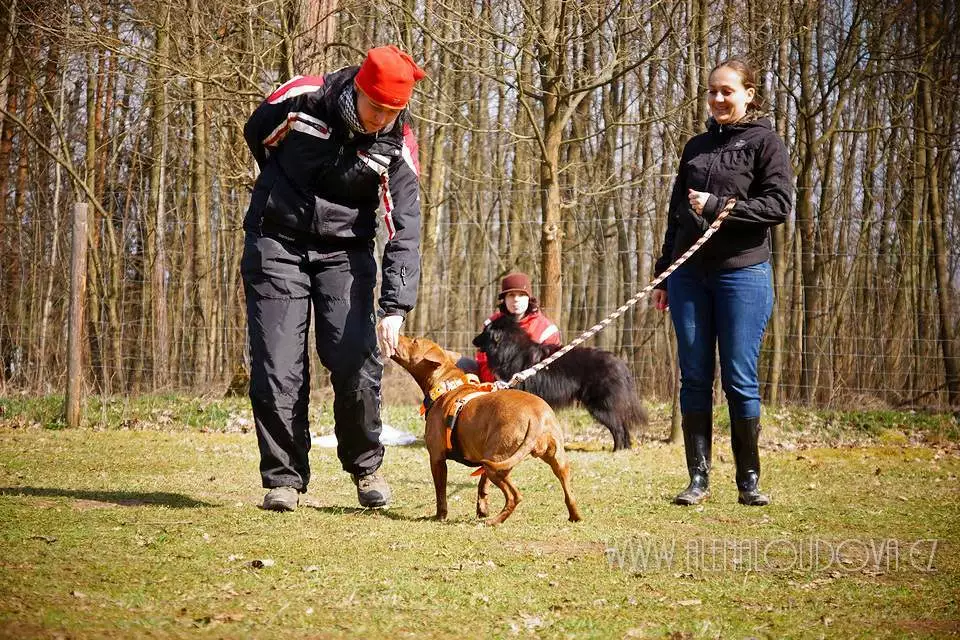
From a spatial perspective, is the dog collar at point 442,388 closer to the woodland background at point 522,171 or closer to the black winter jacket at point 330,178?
the black winter jacket at point 330,178

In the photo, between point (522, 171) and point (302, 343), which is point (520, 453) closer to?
point (302, 343)

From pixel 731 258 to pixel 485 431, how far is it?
1515 mm

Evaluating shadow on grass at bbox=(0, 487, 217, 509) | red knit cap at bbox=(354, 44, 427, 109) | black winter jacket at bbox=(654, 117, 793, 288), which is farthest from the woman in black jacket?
shadow on grass at bbox=(0, 487, 217, 509)

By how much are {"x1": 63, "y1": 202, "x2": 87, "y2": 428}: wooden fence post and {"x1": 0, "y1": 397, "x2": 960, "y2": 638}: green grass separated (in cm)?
164

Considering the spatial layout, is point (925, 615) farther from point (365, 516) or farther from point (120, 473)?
point (120, 473)

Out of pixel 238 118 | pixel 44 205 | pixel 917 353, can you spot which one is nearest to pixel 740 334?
pixel 917 353

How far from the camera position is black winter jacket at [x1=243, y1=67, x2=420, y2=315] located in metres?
4.02

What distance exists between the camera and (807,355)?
1001cm

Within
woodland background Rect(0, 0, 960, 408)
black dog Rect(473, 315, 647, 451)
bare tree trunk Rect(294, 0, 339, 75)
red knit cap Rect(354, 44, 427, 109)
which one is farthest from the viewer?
bare tree trunk Rect(294, 0, 339, 75)

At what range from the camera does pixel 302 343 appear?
14.0ft

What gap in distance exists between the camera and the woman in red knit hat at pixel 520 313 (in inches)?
294

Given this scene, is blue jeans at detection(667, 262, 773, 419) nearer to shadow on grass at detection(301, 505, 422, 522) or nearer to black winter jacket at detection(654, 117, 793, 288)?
black winter jacket at detection(654, 117, 793, 288)

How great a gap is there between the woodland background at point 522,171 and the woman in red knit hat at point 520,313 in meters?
1.09

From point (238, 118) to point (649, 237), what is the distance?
19.5ft
